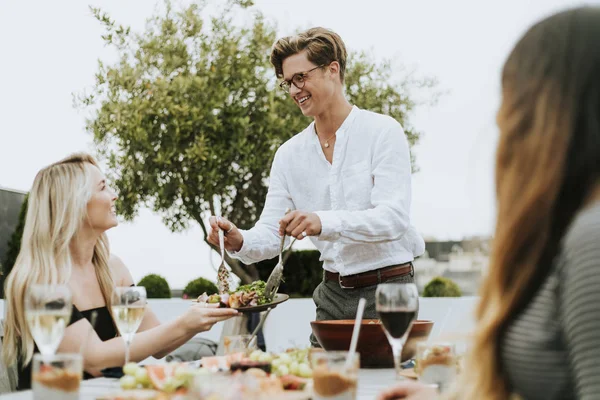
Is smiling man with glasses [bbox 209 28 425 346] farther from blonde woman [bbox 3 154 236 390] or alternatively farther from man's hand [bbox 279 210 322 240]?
blonde woman [bbox 3 154 236 390]

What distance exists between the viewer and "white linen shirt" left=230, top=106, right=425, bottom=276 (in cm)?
271

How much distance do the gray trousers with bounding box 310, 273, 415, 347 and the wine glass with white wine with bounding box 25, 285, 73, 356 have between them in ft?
3.70

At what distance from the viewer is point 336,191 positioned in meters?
3.05

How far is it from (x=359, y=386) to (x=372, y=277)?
90 cm

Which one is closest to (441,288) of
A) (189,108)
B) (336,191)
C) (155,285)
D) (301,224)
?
(155,285)

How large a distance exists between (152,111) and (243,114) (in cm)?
135

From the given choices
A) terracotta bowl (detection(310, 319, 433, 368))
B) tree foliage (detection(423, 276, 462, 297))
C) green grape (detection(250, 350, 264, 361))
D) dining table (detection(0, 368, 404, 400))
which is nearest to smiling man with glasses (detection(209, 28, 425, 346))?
terracotta bowl (detection(310, 319, 433, 368))

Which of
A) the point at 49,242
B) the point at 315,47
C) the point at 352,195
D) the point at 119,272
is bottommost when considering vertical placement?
the point at 119,272

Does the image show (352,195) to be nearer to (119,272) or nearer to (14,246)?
(119,272)

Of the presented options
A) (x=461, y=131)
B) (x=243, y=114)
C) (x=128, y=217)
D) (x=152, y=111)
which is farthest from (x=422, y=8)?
(x=461, y=131)

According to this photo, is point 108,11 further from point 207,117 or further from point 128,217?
point 128,217

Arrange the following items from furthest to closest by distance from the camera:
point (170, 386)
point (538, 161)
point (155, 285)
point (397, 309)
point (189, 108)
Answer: point (155, 285) → point (189, 108) → point (397, 309) → point (170, 386) → point (538, 161)

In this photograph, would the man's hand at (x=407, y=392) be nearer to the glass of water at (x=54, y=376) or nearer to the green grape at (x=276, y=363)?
the green grape at (x=276, y=363)

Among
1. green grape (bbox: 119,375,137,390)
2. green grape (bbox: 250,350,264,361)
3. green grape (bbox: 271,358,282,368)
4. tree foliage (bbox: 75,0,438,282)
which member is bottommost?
green grape (bbox: 119,375,137,390)
